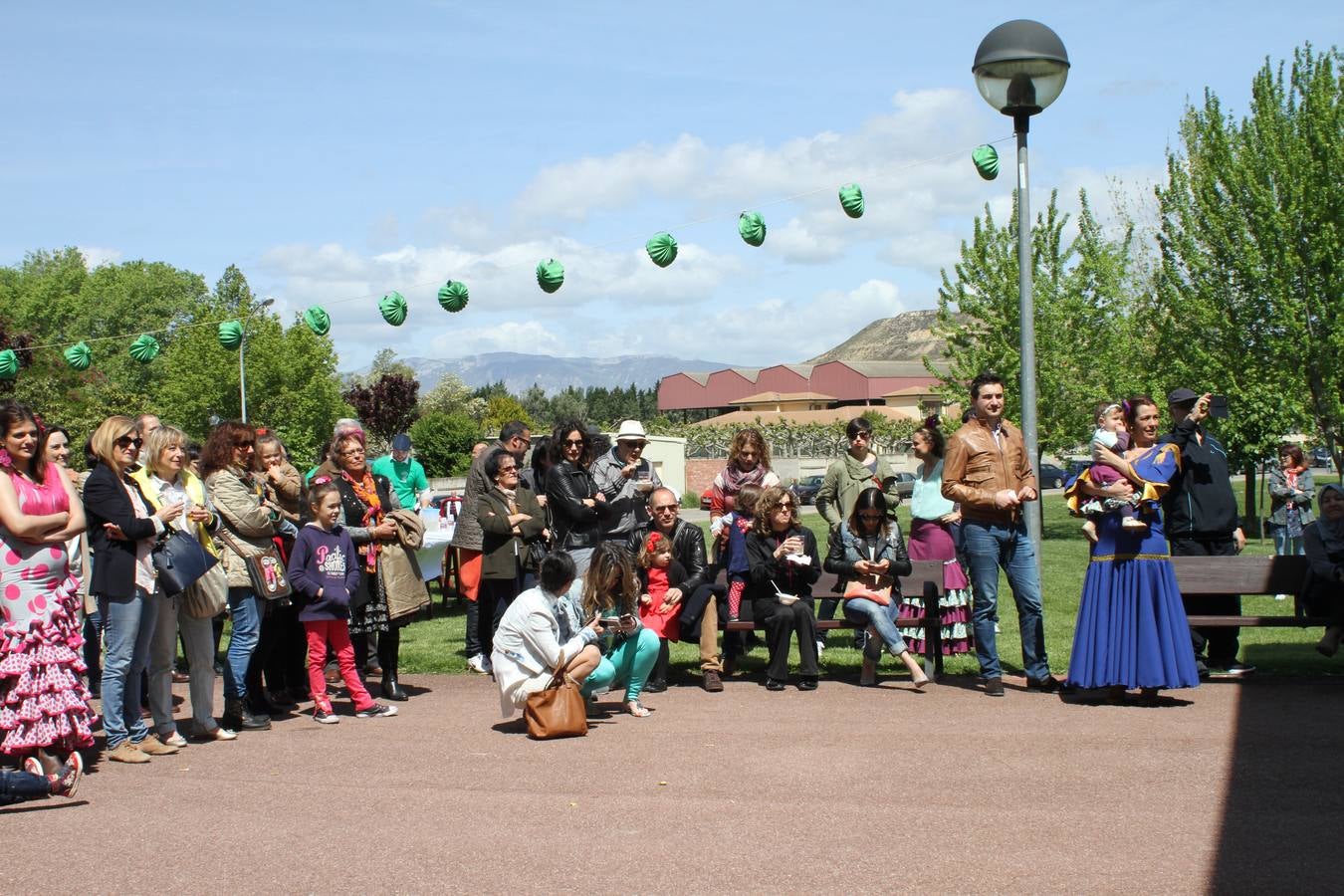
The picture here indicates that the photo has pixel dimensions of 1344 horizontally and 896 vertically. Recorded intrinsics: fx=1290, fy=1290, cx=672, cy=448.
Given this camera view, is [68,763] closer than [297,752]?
Yes

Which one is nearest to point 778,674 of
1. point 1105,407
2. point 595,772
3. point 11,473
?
point 595,772

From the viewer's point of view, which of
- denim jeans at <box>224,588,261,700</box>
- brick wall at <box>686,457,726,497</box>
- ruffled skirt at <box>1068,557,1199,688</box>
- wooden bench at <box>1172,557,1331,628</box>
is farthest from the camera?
brick wall at <box>686,457,726,497</box>

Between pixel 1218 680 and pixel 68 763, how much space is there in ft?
24.2

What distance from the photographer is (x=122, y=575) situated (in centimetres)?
715

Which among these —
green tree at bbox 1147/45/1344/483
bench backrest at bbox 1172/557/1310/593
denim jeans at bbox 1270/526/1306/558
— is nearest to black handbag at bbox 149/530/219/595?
bench backrest at bbox 1172/557/1310/593

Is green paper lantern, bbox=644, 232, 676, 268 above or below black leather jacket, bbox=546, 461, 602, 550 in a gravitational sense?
above

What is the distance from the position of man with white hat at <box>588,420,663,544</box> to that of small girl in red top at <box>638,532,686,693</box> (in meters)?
0.64

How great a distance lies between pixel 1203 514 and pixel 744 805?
525 cm

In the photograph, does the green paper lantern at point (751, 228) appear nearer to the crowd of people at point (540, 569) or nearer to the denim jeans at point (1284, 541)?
the crowd of people at point (540, 569)

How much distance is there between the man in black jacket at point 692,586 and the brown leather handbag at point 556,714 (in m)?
1.58

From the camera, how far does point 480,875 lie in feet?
16.9

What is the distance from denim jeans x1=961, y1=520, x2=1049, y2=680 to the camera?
889cm

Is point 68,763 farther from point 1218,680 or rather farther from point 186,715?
point 1218,680

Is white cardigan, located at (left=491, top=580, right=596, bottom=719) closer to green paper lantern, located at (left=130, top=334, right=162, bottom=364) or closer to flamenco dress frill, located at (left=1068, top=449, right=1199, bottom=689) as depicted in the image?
flamenco dress frill, located at (left=1068, top=449, right=1199, bottom=689)
